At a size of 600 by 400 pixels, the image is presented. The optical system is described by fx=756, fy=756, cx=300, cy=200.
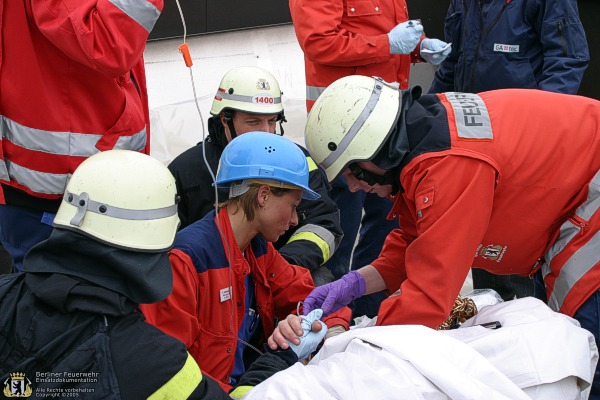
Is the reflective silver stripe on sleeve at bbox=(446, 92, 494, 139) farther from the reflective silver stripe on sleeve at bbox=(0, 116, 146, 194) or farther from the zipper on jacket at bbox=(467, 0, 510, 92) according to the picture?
the zipper on jacket at bbox=(467, 0, 510, 92)

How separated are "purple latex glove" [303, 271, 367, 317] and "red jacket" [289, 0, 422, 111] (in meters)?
1.63

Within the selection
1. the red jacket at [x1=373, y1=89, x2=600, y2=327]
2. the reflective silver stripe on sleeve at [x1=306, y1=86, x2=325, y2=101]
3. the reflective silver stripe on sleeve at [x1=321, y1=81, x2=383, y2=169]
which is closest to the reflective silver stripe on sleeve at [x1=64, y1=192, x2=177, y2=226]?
the reflective silver stripe on sleeve at [x1=321, y1=81, x2=383, y2=169]

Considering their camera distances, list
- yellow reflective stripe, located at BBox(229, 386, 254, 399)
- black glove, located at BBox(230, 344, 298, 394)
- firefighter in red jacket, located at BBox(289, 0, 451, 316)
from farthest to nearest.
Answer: firefighter in red jacket, located at BBox(289, 0, 451, 316) < black glove, located at BBox(230, 344, 298, 394) < yellow reflective stripe, located at BBox(229, 386, 254, 399)

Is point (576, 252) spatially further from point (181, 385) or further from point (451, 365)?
point (181, 385)

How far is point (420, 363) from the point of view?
1.81 metres

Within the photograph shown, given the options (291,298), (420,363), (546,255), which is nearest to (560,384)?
(420,363)

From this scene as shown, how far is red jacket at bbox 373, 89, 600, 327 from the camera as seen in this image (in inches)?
89.6

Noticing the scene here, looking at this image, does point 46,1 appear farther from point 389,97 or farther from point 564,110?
point 564,110

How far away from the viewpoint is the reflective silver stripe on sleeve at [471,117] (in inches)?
92.0

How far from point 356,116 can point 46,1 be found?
1.09 meters

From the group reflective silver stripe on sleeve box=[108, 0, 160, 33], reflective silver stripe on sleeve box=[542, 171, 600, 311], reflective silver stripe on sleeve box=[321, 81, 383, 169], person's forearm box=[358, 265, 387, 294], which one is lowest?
person's forearm box=[358, 265, 387, 294]

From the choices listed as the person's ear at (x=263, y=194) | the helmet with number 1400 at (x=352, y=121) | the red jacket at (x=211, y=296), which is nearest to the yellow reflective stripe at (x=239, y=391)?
the red jacket at (x=211, y=296)

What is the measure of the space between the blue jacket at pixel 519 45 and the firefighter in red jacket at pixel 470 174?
69.4 inches

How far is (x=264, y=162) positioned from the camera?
8.20 ft
